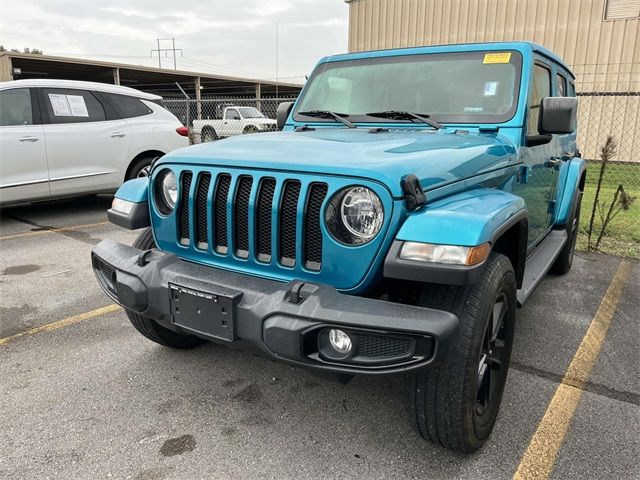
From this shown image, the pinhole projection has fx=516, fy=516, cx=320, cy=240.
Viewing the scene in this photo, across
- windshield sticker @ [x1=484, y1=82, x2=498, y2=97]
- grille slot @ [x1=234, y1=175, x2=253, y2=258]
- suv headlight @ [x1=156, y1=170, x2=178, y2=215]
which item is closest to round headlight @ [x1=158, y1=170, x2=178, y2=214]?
suv headlight @ [x1=156, y1=170, x2=178, y2=215]

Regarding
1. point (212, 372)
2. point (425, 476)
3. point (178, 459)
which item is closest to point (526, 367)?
point (425, 476)

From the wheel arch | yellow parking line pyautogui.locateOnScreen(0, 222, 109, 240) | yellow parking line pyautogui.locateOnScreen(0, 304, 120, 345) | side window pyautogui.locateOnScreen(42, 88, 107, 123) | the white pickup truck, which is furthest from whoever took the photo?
the white pickup truck

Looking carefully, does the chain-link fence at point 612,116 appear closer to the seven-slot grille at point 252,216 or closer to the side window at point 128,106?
the side window at point 128,106

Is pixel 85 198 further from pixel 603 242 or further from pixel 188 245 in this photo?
pixel 603 242

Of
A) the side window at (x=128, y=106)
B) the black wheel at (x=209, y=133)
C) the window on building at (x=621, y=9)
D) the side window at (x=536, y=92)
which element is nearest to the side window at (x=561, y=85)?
the side window at (x=536, y=92)

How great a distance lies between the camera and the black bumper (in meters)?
1.83

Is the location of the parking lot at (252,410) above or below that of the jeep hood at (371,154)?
below

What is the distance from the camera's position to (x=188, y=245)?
252cm

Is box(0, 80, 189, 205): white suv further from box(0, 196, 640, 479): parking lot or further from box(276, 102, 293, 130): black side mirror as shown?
box(276, 102, 293, 130): black side mirror

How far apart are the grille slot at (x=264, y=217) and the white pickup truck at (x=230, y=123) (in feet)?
54.2

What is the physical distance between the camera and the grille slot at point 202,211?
242 centimetres

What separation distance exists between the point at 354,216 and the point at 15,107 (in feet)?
19.8

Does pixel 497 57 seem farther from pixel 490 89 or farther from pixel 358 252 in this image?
pixel 358 252

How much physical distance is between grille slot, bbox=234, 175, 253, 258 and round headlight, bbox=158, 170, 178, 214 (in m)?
0.45
